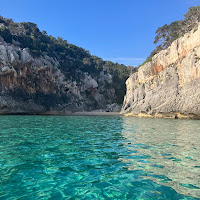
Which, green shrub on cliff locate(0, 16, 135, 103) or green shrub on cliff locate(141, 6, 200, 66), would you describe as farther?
green shrub on cliff locate(0, 16, 135, 103)

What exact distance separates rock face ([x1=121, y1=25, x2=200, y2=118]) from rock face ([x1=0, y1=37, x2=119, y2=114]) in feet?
97.6

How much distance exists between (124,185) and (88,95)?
76.3m

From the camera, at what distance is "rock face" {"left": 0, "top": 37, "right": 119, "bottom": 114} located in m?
50.0

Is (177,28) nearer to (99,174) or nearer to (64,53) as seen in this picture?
(64,53)

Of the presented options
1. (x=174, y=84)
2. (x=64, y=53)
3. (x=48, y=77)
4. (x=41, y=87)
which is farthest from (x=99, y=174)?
(x=64, y=53)

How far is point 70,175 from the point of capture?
16.8 ft

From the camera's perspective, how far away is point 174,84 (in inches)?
1457

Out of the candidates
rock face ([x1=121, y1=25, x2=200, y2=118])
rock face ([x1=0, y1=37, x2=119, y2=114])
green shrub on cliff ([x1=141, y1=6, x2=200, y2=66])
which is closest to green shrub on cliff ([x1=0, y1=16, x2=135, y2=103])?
rock face ([x1=0, y1=37, x2=119, y2=114])

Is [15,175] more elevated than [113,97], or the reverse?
[113,97]

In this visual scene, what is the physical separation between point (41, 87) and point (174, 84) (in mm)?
44223

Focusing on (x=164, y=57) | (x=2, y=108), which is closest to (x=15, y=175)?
(x=164, y=57)

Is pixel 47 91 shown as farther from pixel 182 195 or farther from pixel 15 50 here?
pixel 182 195

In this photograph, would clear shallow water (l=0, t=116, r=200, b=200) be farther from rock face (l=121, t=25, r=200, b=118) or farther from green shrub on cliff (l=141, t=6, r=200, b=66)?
green shrub on cliff (l=141, t=6, r=200, b=66)

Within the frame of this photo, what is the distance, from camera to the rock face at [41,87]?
164 ft
